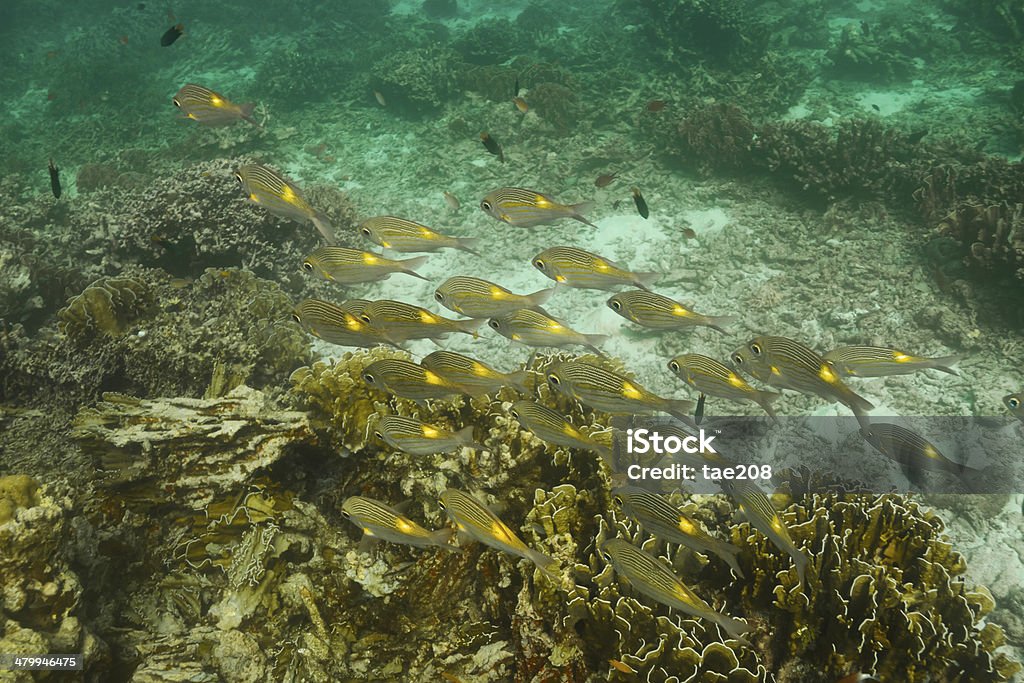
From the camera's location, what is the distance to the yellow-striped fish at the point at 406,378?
128 inches

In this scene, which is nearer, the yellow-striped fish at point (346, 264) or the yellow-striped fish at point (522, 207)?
the yellow-striped fish at point (346, 264)

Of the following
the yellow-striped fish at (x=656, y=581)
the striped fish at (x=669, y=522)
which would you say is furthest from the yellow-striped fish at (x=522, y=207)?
the yellow-striped fish at (x=656, y=581)

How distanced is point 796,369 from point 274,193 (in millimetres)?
3827

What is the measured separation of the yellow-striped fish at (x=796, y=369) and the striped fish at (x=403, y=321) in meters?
1.82

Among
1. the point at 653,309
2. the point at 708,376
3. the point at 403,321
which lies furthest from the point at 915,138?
→ the point at 403,321

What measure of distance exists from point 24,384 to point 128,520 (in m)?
2.87

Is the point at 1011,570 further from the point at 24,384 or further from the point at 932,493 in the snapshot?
the point at 24,384

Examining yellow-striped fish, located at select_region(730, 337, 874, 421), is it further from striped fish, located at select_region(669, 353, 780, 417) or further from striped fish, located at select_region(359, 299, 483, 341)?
striped fish, located at select_region(359, 299, 483, 341)

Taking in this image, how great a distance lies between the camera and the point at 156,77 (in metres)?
19.0

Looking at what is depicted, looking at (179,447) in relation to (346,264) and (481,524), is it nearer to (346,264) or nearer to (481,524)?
(346,264)

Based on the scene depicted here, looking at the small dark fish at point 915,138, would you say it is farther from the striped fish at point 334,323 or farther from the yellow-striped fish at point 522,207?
the striped fish at point 334,323

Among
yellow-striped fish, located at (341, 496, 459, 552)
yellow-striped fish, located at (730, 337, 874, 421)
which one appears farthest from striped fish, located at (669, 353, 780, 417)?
yellow-striped fish, located at (341, 496, 459, 552)

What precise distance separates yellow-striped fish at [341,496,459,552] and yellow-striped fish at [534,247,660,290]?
207 cm

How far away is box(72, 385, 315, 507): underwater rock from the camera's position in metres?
3.76
